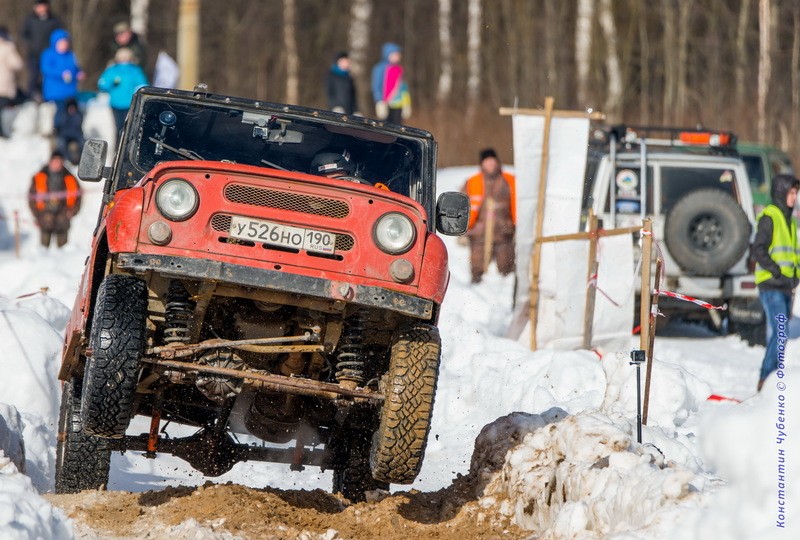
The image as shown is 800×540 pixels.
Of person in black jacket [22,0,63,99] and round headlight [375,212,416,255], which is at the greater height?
person in black jacket [22,0,63,99]

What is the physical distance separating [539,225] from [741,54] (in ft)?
65.4

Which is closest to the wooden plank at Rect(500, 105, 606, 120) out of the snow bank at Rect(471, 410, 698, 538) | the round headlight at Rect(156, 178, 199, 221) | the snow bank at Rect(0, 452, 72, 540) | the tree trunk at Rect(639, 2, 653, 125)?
the snow bank at Rect(471, 410, 698, 538)

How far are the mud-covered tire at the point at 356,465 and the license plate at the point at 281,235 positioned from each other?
166 cm

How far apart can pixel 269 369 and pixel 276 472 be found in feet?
9.70

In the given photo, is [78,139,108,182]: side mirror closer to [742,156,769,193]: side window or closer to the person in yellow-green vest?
the person in yellow-green vest

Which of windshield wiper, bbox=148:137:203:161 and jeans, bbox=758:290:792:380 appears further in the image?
jeans, bbox=758:290:792:380

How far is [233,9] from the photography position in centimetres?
3797

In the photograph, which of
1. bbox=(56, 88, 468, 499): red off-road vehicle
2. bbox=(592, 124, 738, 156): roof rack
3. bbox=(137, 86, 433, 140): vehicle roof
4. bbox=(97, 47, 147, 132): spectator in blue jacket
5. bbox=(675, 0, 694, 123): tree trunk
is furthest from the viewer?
bbox=(675, 0, 694, 123): tree trunk

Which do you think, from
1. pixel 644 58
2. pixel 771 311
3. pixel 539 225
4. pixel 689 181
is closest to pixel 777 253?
pixel 771 311

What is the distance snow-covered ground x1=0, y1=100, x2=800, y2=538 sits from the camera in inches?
175

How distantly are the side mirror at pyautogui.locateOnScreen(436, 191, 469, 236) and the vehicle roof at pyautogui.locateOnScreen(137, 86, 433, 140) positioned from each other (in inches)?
16.9

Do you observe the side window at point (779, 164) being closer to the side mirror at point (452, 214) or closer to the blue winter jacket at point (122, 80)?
the blue winter jacket at point (122, 80)

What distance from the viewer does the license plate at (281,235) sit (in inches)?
248

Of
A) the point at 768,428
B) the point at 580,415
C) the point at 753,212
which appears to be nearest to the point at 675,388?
the point at 580,415
